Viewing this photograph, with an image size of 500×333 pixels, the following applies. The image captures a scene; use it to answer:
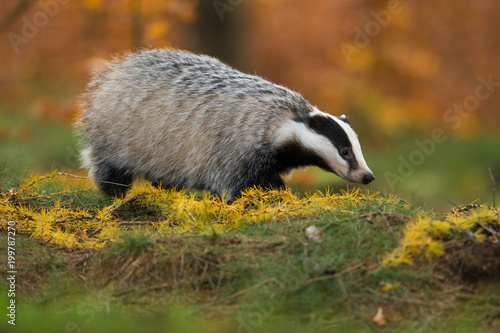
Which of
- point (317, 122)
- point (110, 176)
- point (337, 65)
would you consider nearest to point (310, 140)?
point (317, 122)

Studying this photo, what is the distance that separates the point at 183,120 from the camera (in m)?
6.46

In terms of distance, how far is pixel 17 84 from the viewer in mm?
15656

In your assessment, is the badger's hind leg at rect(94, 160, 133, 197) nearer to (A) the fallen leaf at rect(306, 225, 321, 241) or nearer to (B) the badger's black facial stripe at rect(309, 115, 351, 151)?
(B) the badger's black facial stripe at rect(309, 115, 351, 151)

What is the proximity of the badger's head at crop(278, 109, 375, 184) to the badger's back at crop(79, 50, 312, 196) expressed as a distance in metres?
0.13

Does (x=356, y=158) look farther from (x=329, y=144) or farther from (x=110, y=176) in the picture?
(x=110, y=176)

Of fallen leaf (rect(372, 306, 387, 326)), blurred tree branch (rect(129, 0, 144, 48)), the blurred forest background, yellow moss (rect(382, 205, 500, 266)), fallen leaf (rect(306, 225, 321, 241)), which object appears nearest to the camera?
fallen leaf (rect(372, 306, 387, 326))

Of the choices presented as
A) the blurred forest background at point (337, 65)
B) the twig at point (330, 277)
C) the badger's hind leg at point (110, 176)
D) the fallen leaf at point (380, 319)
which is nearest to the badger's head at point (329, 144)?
the badger's hind leg at point (110, 176)

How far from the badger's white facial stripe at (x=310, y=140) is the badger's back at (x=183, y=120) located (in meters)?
0.06

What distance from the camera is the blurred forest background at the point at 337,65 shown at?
10.0m

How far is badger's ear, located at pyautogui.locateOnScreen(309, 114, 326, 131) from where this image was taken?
5.91 meters

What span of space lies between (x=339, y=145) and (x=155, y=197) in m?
1.55

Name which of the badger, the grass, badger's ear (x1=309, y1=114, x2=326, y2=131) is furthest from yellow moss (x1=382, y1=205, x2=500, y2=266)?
badger's ear (x1=309, y1=114, x2=326, y2=131)

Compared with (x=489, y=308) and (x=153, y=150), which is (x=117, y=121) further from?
(x=489, y=308)

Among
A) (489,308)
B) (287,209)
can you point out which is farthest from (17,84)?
(489,308)
